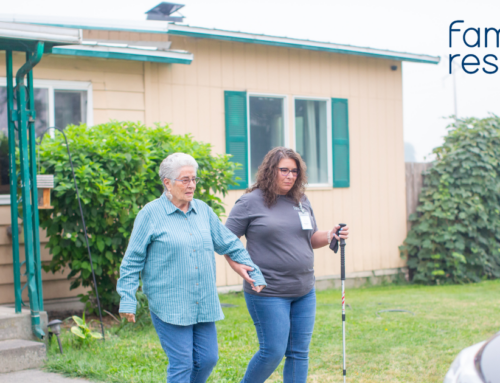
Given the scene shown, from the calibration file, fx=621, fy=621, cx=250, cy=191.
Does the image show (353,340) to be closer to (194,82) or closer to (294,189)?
(294,189)

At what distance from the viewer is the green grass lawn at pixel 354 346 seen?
5266 mm

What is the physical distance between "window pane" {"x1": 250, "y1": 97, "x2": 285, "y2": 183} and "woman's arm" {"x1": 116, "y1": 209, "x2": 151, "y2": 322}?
6.33 m

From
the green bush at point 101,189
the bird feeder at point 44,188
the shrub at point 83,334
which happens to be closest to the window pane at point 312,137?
the green bush at point 101,189

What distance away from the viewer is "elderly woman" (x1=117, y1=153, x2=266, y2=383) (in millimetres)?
3738

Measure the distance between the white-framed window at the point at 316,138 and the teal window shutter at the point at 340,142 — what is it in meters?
0.09

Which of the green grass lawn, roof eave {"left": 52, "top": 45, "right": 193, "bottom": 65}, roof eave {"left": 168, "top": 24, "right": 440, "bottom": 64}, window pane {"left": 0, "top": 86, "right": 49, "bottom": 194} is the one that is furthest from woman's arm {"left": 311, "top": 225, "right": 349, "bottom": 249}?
roof eave {"left": 168, "top": 24, "right": 440, "bottom": 64}

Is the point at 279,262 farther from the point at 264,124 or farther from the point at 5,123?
the point at 264,124

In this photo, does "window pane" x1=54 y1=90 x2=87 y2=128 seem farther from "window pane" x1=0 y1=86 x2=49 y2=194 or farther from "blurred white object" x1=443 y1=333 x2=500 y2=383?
"blurred white object" x1=443 y1=333 x2=500 y2=383

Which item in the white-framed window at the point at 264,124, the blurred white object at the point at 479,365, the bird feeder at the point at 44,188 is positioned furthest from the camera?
the white-framed window at the point at 264,124

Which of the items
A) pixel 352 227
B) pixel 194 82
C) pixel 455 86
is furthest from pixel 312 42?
pixel 455 86

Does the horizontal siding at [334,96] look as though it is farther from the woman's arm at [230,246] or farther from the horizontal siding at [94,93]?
the woman's arm at [230,246]

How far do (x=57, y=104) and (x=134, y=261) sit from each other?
529 centimetres

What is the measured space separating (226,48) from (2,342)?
19.0ft

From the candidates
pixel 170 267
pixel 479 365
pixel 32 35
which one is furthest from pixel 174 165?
pixel 32 35
